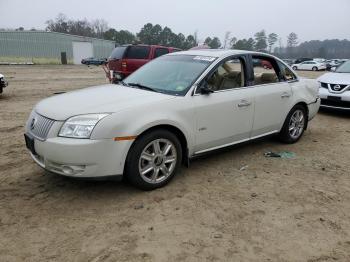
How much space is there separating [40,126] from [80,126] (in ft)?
1.82

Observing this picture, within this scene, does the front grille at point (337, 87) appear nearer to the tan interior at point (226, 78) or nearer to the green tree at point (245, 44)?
the tan interior at point (226, 78)

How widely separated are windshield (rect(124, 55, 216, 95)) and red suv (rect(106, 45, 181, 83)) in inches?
276

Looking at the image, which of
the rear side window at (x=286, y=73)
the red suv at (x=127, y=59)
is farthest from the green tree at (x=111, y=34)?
the rear side window at (x=286, y=73)

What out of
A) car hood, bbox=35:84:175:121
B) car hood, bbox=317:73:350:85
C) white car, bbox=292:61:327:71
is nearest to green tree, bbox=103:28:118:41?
white car, bbox=292:61:327:71

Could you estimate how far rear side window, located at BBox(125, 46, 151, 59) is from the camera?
40.3 feet

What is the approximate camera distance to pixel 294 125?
588 cm

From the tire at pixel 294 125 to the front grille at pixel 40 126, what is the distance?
12.4 feet

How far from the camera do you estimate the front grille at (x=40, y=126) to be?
3.59 m

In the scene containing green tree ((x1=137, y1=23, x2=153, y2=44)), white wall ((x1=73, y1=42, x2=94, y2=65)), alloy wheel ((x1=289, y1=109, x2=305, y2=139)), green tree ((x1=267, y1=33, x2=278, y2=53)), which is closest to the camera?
alloy wheel ((x1=289, y1=109, x2=305, y2=139))

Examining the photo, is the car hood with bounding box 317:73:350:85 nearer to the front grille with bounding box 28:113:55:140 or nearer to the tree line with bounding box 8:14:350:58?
the front grille with bounding box 28:113:55:140

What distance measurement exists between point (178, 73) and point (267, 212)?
2.17m

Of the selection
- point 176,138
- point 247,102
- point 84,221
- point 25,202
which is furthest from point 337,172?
point 25,202

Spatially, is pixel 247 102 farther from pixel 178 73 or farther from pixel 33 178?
pixel 33 178

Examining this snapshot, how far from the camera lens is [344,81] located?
27.1ft
